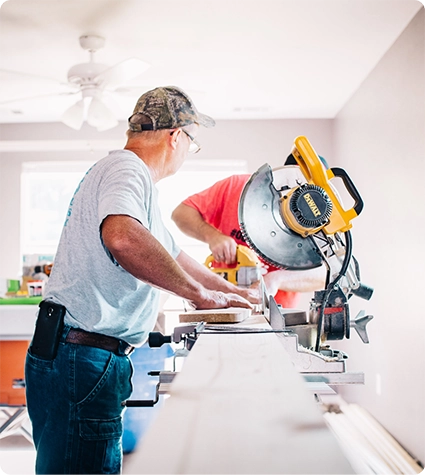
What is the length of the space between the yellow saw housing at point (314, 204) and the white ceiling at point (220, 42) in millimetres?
1961

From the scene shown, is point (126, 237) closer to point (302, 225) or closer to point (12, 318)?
point (302, 225)

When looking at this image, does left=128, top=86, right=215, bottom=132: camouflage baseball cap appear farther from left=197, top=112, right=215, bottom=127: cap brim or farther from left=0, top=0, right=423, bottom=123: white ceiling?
left=0, top=0, right=423, bottom=123: white ceiling

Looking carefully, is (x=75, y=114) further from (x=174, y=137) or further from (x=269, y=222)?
(x=269, y=222)

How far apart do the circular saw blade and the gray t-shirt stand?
26 centimetres

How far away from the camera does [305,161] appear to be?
1.36m

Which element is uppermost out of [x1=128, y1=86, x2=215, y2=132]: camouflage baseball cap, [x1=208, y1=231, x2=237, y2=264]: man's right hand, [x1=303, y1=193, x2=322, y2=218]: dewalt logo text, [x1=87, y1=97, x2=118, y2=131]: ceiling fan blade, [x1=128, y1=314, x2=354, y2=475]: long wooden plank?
[x1=87, y1=97, x2=118, y2=131]: ceiling fan blade

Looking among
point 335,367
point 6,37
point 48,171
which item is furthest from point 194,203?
point 48,171

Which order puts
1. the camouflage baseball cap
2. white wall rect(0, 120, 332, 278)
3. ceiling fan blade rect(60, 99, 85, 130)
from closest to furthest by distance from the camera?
the camouflage baseball cap < ceiling fan blade rect(60, 99, 85, 130) < white wall rect(0, 120, 332, 278)

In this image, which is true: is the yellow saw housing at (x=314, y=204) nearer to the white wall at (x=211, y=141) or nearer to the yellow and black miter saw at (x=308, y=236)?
the yellow and black miter saw at (x=308, y=236)

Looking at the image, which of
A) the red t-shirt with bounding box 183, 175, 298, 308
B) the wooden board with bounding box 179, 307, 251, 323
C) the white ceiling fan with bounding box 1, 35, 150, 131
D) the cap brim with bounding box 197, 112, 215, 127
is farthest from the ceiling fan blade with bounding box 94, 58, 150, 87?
the wooden board with bounding box 179, 307, 251, 323

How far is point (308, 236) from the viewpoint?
52.1 inches

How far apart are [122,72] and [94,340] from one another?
7.27ft

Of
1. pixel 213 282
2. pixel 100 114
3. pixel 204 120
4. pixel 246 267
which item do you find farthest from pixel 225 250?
pixel 100 114

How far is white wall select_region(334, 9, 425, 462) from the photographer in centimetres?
307
